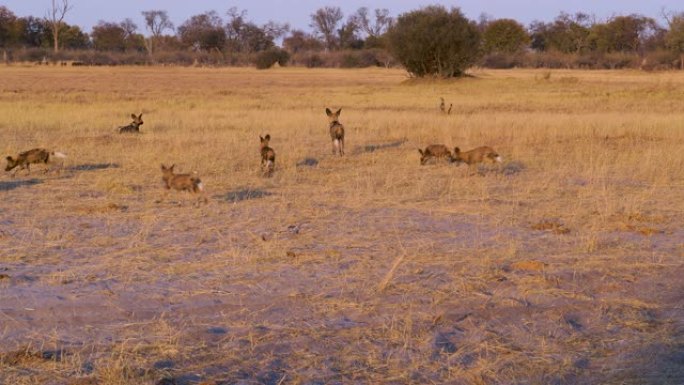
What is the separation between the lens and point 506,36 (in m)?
98.9

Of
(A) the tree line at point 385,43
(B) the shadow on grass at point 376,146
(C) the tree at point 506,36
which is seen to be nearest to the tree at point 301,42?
(A) the tree line at point 385,43

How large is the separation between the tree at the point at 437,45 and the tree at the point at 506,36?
146 feet

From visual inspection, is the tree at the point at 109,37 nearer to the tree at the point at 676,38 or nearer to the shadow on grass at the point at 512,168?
the tree at the point at 676,38

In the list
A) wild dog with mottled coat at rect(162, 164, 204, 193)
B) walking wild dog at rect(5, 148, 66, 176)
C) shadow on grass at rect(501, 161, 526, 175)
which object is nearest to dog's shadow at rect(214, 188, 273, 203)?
wild dog with mottled coat at rect(162, 164, 204, 193)

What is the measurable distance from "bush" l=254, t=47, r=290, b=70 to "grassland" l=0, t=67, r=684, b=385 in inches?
2535

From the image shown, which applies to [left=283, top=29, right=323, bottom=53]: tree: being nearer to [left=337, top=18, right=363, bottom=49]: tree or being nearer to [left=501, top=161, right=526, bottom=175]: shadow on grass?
[left=337, top=18, right=363, bottom=49]: tree

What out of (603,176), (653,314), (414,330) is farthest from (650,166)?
(414,330)

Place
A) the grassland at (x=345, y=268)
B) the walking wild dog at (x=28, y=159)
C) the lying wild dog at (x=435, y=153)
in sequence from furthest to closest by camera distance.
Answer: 1. the lying wild dog at (x=435, y=153)
2. the walking wild dog at (x=28, y=159)
3. the grassland at (x=345, y=268)

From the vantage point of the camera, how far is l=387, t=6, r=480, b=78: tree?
51562mm

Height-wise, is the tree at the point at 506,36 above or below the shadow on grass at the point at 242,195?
above

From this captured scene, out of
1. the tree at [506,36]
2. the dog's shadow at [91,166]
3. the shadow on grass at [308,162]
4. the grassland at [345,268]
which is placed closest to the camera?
the grassland at [345,268]

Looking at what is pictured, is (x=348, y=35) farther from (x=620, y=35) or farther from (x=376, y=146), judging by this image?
(x=376, y=146)

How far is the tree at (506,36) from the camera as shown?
321ft

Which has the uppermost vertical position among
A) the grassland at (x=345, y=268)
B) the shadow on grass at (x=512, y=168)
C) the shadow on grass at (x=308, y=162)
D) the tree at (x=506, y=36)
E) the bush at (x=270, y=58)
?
the tree at (x=506, y=36)
